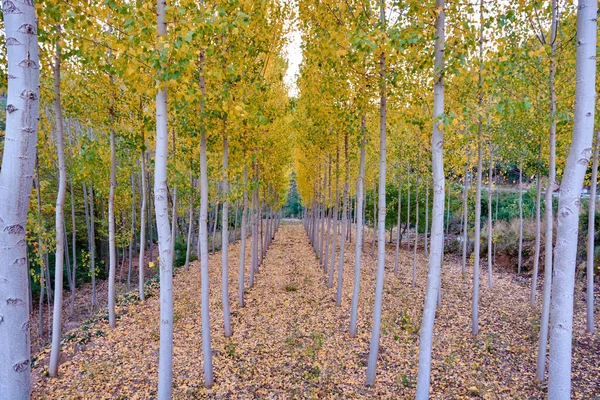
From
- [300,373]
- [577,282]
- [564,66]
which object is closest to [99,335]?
[300,373]

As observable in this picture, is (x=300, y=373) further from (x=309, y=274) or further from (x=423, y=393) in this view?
(x=309, y=274)

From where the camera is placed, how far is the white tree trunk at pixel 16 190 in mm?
1805

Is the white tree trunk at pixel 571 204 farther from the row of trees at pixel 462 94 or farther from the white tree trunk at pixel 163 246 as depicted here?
the white tree trunk at pixel 163 246

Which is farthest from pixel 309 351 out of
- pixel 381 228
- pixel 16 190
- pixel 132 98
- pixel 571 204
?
pixel 132 98

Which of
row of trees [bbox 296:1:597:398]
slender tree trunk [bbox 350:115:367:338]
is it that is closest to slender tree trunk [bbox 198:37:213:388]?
row of trees [bbox 296:1:597:398]

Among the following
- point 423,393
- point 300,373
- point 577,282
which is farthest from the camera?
point 577,282

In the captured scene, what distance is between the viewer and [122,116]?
25.8 ft

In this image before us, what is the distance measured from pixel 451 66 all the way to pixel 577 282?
39.5 feet

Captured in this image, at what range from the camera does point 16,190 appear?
6.06ft

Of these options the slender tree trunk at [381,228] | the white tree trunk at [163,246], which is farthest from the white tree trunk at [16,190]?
the slender tree trunk at [381,228]

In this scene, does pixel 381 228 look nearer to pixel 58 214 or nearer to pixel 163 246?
pixel 163 246

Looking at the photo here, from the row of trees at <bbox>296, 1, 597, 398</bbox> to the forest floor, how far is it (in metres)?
0.70

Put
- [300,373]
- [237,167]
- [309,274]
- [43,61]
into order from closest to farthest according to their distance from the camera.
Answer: [43,61] → [300,373] → [237,167] → [309,274]

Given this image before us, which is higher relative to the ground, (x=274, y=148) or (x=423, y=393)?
(x=274, y=148)
